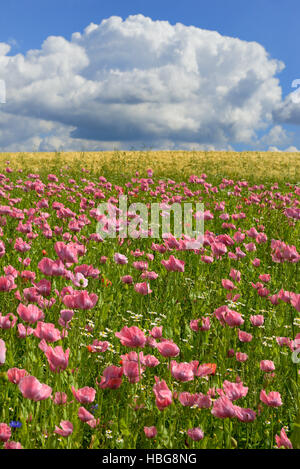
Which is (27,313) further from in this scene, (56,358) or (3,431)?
(3,431)

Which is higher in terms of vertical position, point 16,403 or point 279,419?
point 16,403

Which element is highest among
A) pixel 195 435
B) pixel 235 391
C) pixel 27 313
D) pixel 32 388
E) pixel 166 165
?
pixel 166 165

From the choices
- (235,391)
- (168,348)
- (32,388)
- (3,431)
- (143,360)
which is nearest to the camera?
(32,388)

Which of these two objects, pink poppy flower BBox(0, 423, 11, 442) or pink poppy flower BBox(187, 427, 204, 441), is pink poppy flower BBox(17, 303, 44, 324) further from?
pink poppy flower BBox(187, 427, 204, 441)

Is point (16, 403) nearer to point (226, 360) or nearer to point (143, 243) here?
point (226, 360)

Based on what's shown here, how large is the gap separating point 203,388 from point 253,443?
1.48 feet

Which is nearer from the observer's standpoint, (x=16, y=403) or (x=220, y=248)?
(x=16, y=403)

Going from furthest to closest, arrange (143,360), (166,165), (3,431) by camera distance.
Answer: (166,165) → (143,360) → (3,431)

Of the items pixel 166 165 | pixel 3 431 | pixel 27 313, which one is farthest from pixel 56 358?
pixel 166 165

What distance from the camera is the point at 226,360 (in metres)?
3.12

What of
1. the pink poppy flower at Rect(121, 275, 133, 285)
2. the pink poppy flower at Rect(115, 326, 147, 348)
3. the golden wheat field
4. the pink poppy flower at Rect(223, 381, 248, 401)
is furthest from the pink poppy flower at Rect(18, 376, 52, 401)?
the golden wheat field

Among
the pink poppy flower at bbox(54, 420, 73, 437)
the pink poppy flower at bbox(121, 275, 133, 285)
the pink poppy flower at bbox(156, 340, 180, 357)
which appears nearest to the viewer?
the pink poppy flower at bbox(54, 420, 73, 437)

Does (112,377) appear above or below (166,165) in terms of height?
below
